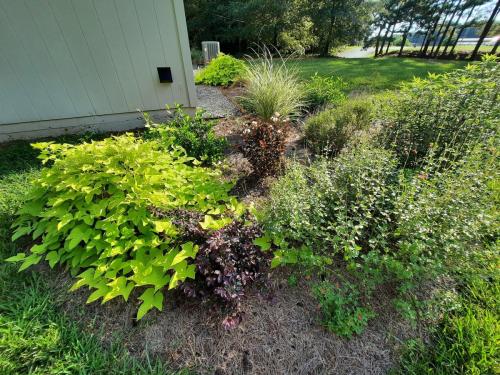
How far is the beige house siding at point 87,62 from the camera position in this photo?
10.4 feet

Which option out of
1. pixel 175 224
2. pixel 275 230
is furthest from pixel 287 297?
pixel 175 224

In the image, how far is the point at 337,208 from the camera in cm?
154

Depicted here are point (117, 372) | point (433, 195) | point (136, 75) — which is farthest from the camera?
point (136, 75)

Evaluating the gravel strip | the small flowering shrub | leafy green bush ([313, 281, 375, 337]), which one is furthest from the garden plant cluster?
the gravel strip

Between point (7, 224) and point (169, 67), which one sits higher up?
point (169, 67)

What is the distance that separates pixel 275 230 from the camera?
5.33ft

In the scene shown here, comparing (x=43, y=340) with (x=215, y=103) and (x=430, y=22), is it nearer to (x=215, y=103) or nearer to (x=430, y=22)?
(x=215, y=103)

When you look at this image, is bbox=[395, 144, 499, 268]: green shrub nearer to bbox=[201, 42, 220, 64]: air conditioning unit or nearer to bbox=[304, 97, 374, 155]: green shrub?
bbox=[304, 97, 374, 155]: green shrub

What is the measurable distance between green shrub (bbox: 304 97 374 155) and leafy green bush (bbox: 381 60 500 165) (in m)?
0.39

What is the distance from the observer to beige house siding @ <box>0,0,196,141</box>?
3.16 meters

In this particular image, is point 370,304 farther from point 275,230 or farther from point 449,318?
point 275,230

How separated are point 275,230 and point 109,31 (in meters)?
3.78

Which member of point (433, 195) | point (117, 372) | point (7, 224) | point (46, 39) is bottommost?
point (117, 372)

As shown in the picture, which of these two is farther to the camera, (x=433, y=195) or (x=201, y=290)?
(x=433, y=195)
